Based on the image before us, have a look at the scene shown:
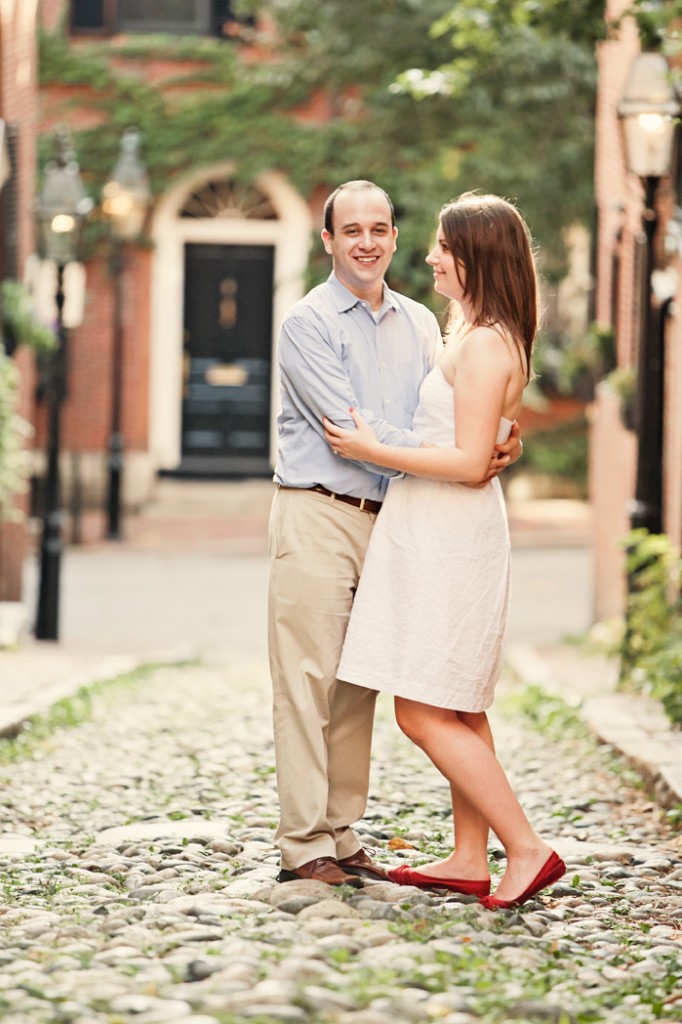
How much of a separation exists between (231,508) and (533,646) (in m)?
8.50

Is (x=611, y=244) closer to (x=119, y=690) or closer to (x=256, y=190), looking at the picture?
(x=119, y=690)

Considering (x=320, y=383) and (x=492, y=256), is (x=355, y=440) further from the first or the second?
(x=492, y=256)

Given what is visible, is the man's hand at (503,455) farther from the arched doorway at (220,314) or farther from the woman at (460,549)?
the arched doorway at (220,314)

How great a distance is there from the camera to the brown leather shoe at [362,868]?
4457 mm

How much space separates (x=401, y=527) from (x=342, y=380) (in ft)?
1.31

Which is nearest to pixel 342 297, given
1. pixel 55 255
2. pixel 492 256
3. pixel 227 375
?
pixel 492 256

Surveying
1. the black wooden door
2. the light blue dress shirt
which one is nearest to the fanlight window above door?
the black wooden door

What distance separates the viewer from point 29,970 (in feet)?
11.6

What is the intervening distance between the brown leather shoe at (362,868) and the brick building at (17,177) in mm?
8514

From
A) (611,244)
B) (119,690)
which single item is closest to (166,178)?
(611,244)

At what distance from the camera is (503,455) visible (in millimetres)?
4281

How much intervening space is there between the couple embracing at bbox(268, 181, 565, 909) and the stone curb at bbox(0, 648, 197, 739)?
317 cm

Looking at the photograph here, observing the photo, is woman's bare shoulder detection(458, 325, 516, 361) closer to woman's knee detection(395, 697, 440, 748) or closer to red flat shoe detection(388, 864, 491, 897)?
woman's knee detection(395, 697, 440, 748)

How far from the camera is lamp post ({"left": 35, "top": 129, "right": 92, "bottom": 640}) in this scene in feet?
38.1
